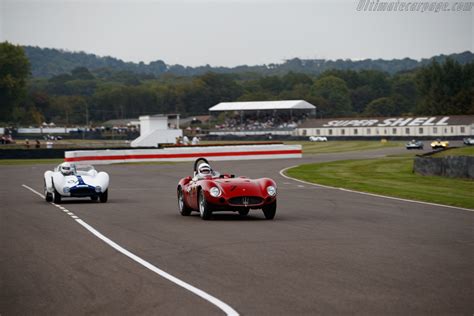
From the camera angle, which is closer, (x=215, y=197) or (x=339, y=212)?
(x=215, y=197)

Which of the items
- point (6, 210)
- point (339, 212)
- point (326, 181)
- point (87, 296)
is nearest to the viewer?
point (87, 296)

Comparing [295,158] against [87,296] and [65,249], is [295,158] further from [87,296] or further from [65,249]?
[87,296]

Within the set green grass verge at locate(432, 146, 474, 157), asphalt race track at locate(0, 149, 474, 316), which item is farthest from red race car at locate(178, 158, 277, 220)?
green grass verge at locate(432, 146, 474, 157)

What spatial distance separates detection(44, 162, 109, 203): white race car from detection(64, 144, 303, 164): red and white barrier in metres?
34.0

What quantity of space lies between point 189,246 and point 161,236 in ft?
5.28

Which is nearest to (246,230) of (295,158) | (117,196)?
(117,196)

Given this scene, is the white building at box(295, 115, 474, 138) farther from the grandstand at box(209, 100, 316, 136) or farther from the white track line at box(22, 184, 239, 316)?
the white track line at box(22, 184, 239, 316)

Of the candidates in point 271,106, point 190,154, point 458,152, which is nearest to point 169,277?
point 458,152

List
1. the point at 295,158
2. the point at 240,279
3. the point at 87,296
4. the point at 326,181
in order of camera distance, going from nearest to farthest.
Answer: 1. the point at 87,296
2. the point at 240,279
3. the point at 326,181
4. the point at 295,158

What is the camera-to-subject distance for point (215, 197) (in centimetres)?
1727

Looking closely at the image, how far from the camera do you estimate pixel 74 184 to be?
2266 cm

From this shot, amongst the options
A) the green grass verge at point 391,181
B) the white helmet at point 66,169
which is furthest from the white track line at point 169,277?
the green grass verge at point 391,181

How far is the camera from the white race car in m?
22.7

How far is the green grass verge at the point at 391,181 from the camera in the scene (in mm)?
24152
